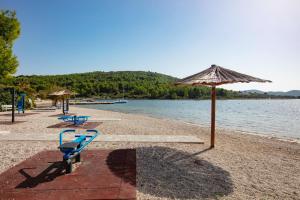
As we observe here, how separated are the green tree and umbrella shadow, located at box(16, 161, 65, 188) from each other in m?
13.3

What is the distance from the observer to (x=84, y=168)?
15.9 ft

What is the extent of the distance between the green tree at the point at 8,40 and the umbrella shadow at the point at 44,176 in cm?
1326

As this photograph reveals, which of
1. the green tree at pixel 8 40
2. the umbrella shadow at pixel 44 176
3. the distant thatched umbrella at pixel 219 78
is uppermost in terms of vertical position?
the green tree at pixel 8 40

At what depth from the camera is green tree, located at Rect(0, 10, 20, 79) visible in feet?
49.4

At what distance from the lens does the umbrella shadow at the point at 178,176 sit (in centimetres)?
383

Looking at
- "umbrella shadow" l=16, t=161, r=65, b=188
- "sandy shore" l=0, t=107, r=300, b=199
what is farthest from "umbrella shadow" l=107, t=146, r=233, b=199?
A: "umbrella shadow" l=16, t=161, r=65, b=188

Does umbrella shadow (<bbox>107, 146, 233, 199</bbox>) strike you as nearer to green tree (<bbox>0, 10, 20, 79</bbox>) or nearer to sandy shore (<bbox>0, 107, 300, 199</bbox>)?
sandy shore (<bbox>0, 107, 300, 199</bbox>)

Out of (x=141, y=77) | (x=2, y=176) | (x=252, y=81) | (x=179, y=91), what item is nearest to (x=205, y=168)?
(x=252, y=81)

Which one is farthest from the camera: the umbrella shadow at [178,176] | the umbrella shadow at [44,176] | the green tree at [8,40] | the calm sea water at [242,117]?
the calm sea water at [242,117]

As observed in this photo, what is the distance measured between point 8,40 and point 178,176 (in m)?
17.5

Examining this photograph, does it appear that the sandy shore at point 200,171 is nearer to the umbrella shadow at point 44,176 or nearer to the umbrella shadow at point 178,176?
the umbrella shadow at point 178,176

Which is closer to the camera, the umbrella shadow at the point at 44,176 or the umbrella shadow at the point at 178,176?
the umbrella shadow at the point at 178,176

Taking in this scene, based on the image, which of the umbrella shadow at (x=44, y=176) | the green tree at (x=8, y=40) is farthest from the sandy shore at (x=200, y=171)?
the green tree at (x=8, y=40)

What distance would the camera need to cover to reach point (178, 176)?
4.54 meters
